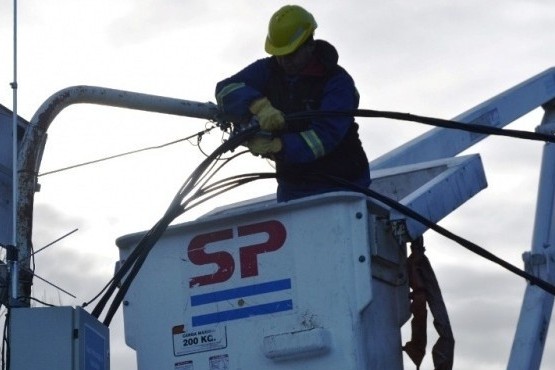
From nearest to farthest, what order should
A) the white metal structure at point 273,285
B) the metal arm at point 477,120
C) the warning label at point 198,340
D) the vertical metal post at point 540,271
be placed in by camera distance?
1. the white metal structure at point 273,285
2. the warning label at point 198,340
3. the vertical metal post at point 540,271
4. the metal arm at point 477,120

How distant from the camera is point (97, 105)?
20.0 feet

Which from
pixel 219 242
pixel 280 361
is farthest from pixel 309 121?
pixel 280 361

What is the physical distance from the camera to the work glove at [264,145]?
5.84 m

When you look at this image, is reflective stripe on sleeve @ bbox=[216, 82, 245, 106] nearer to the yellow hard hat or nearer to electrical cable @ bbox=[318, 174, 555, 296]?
the yellow hard hat

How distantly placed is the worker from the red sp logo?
40 cm

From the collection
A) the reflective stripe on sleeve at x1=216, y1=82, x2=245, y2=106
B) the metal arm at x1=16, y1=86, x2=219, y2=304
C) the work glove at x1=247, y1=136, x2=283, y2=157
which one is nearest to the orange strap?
the work glove at x1=247, y1=136, x2=283, y2=157

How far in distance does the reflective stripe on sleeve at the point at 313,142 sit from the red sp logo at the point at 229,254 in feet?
1.40

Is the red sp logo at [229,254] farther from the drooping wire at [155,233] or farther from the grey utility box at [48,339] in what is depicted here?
the grey utility box at [48,339]

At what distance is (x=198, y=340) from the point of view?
18.4 ft

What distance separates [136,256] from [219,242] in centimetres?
33

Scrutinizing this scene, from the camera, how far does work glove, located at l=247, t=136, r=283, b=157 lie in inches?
230

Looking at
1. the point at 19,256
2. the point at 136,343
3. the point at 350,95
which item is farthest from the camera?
the point at 350,95

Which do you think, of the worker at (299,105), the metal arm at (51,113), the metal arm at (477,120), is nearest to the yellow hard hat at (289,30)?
the worker at (299,105)

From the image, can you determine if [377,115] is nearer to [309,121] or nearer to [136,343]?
[309,121]
